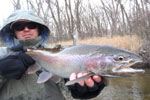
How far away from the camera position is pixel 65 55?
1.83 meters

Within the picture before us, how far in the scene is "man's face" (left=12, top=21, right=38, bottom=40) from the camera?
8.87 ft

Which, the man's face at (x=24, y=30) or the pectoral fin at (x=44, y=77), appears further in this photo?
the man's face at (x=24, y=30)

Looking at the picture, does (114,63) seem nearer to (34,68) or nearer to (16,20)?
(34,68)

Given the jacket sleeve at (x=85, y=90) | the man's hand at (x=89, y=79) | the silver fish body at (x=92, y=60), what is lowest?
the jacket sleeve at (x=85, y=90)

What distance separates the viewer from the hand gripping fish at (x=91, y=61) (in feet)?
5.07

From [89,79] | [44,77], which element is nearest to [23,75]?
[44,77]

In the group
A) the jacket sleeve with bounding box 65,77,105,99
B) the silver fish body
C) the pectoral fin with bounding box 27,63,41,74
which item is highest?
the silver fish body

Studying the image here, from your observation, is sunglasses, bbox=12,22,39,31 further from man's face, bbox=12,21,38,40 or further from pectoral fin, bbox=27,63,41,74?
pectoral fin, bbox=27,63,41,74

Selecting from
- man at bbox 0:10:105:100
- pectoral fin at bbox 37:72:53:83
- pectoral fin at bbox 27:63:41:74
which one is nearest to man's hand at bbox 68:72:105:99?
man at bbox 0:10:105:100

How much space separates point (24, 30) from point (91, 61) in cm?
151

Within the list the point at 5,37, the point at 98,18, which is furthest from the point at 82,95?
the point at 98,18

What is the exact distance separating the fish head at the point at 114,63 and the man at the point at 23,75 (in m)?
0.14

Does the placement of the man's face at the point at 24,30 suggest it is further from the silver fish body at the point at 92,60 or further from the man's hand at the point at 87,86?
the man's hand at the point at 87,86

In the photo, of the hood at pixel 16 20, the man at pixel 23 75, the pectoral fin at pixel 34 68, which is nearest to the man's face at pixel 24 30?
the man at pixel 23 75
